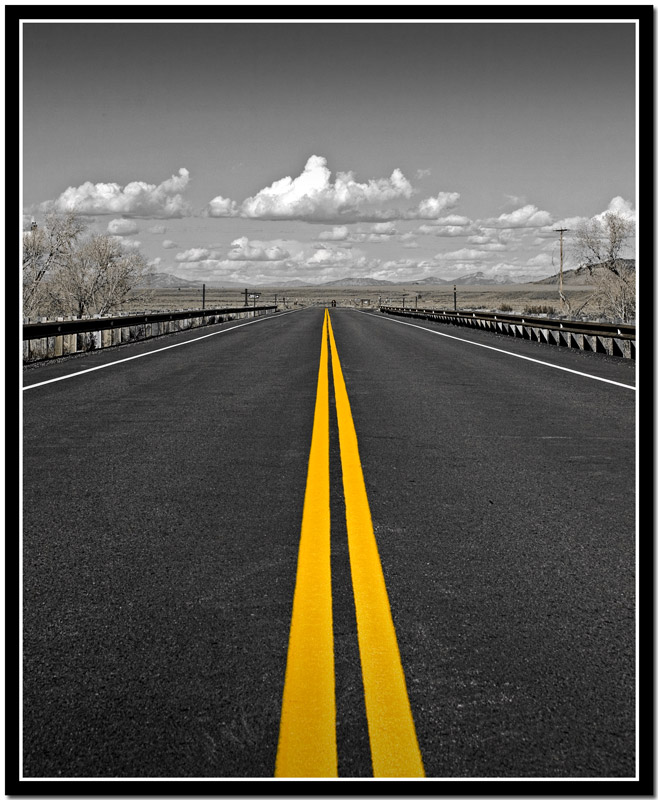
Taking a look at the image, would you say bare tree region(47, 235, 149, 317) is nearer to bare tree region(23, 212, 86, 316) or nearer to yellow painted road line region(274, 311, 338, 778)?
bare tree region(23, 212, 86, 316)

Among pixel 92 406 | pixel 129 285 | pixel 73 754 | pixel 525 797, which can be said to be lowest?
pixel 73 754

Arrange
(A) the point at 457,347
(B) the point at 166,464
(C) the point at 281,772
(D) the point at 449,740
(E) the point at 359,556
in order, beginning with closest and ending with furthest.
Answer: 1. (C) the point at 281,772
2. (D) the point at 449,740
3. (E) the point at 359,556
4. (B) the point at 166,464
5. (A) the point at 457,347

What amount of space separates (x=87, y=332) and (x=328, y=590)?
662 inches

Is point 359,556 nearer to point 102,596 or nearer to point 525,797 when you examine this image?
point 102,596

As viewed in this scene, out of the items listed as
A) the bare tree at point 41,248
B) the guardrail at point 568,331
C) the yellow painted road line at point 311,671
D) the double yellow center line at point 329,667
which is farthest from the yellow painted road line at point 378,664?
the bare tree at point 41,248

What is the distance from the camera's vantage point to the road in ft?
8.21

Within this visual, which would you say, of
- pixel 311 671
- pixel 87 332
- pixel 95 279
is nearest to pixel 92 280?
pixel 95 279

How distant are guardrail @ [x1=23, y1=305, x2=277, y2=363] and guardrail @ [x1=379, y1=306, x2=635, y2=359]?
12.2 metres

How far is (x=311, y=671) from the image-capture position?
2938mm

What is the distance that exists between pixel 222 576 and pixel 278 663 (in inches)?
41.2

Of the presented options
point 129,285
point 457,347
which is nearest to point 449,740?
point 457,347

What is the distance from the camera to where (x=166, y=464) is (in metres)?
6.67

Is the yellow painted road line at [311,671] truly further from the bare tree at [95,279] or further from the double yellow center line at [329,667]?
the bare tree at [95,279]

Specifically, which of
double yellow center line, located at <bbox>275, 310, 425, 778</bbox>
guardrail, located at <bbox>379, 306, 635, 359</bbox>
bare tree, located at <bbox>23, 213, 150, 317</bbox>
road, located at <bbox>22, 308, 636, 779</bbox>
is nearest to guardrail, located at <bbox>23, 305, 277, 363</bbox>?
road, located at <bbox>22, 308, 636, 779</bbox>
